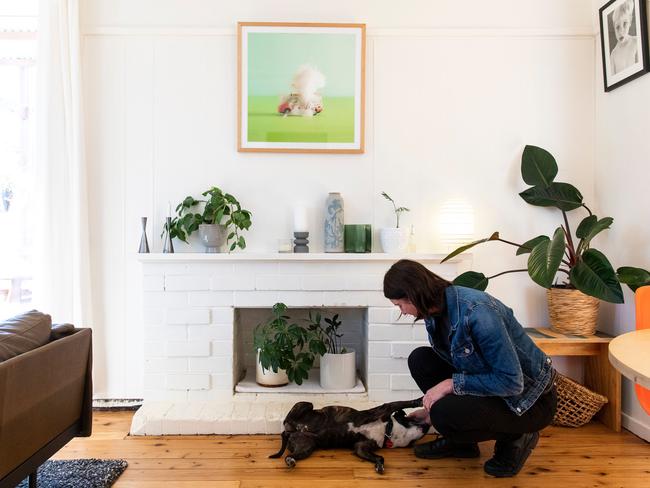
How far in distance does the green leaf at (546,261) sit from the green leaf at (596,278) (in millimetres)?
222

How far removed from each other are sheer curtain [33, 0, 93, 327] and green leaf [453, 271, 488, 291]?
2043 millimetres

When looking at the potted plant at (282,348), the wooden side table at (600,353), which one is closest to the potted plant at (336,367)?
the potted plant at (282,348)

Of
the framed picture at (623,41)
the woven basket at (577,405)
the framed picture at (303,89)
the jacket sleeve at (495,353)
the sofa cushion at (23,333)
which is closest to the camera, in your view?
the sofa cushion at (23,333)

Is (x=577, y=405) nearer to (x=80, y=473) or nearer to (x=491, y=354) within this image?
(x=491, y=354)

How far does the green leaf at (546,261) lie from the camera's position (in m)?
2.37

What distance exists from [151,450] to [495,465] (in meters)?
1.52

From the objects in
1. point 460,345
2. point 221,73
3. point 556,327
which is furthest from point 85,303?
point 556,327

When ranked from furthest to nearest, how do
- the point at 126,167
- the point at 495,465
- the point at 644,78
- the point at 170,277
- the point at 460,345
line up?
the point at 126,167 → the point at 170,277 → the point at 644,78 → the point at 495,465 → the point at 460,345

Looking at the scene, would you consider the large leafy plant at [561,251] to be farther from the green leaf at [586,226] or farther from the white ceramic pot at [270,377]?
the white ceramic pot at [270,377]

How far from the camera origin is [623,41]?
276 cm

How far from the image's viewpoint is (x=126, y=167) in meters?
3.02

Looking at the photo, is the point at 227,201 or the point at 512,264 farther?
the point at 512,264

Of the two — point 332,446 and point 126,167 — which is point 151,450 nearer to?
point 332,446

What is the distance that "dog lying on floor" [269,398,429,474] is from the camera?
7.75 feet
